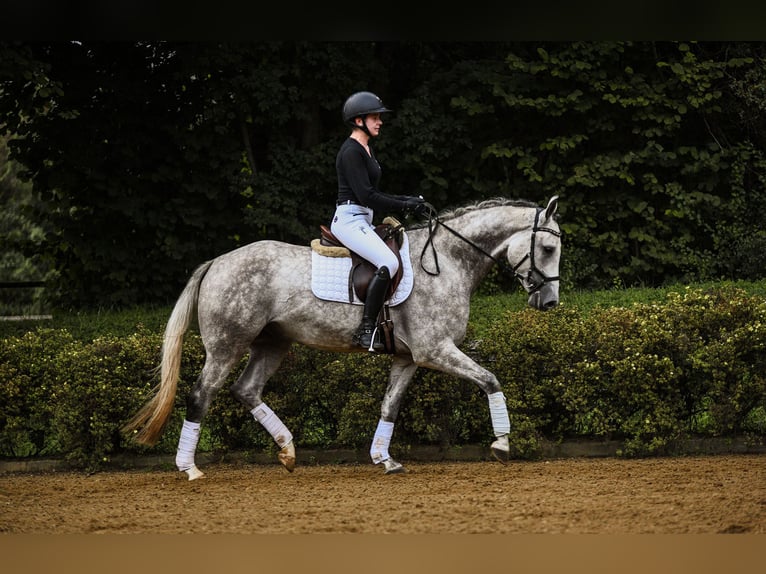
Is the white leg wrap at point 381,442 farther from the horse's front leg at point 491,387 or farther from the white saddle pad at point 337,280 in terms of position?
the white saddle pad at point 337,280

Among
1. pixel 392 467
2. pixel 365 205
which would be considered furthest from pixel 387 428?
pixel 365 205

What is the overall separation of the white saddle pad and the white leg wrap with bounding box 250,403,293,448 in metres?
0.97

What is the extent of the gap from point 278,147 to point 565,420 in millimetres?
7122

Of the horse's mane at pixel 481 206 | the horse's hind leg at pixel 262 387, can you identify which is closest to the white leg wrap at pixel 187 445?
Answer: the horse's hind leg at pixel 262 387

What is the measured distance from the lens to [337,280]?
754cm

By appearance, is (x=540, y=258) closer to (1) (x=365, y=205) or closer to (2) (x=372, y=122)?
(1) (x=365, y=205)

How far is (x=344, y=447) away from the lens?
27.9ft

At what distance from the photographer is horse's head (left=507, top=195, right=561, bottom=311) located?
24.5ft

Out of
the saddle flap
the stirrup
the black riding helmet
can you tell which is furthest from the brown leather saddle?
the black riding helmet

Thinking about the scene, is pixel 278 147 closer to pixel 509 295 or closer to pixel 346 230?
pixel 509 295

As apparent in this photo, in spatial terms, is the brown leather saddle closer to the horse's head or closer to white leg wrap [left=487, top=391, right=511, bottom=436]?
the horse's head

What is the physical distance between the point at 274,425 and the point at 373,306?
1189 mm

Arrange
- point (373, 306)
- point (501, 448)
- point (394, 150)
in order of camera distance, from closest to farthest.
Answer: point (501, 448), point (373, 306), point (394, 150)

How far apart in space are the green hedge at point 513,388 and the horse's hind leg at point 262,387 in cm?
28
